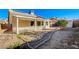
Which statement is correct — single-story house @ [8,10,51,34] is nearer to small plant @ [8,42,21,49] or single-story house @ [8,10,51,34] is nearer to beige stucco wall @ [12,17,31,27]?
beige stucco wall @ [12,17,31,27]

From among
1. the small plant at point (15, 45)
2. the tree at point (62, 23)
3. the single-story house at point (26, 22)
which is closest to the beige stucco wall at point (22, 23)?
the single-story house at point (26, 22)

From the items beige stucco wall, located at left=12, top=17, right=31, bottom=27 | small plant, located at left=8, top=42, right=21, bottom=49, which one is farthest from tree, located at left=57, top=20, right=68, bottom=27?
small plant, located at left=8, top=42, right=21, bottom=49

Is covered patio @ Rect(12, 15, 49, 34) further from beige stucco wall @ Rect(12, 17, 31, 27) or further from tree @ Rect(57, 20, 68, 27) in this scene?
tree @ Rect(57, 20, 68, 27)

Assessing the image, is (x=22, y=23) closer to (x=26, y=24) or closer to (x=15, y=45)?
(x=26, y=24)

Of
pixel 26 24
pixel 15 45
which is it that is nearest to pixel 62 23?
pixel 26 24

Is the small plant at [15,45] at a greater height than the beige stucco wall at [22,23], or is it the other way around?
the beige stucco wall at [22,23]

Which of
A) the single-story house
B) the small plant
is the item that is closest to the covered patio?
the single-story house

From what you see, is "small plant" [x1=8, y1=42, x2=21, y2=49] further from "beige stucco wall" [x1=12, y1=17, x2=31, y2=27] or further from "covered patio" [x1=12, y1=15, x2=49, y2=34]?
"beige stucco wall" [x1=12, y1=17, x2=31, y2=27]

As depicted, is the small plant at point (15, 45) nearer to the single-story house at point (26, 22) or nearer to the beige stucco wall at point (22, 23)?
the single-story house at point (26, 22)

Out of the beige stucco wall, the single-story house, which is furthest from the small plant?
the beige stucco wall

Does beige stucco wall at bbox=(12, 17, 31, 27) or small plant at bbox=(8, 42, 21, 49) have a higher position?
beige stucco wall at bbox=(12, 17, 31, 27)

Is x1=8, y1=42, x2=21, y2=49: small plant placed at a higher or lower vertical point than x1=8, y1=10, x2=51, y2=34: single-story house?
lower
